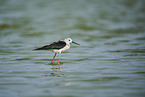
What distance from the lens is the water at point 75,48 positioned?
695 cm

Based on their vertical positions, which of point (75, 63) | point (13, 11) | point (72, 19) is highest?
point (13, 11)

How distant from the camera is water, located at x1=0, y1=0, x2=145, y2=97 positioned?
22.8 feet

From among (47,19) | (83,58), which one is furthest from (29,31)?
(83,58)

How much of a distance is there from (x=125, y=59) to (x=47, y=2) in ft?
67.1

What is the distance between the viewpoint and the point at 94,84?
7.12m

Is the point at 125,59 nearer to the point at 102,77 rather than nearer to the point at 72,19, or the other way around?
the point at 102,77

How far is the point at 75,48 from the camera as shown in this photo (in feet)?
44.4

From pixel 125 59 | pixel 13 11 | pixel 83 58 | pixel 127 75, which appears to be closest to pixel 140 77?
pixel 127 75

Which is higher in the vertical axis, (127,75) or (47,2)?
(47,2)

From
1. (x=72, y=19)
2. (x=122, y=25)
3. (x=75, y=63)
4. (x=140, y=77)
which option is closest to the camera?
(x=140, y=77)

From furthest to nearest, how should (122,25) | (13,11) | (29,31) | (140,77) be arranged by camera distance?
(13,11)
(122,25)
(29,31)
(140,77)

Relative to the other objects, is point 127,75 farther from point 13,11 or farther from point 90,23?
point 13,11

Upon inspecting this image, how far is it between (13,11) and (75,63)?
1856 centimetres

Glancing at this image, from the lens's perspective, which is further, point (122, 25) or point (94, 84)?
point (122, 25)
